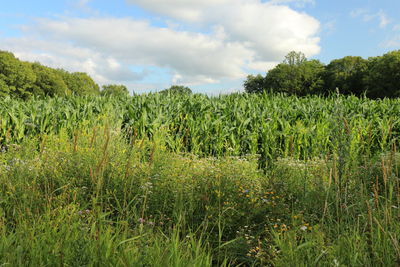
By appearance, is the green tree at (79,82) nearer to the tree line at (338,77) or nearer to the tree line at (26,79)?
the tree line at (26,79)

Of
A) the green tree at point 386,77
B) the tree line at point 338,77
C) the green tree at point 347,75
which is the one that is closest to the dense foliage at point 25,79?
the tree line at point 338,77

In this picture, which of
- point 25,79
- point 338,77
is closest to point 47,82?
point 25,79

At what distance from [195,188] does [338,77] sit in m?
46.0

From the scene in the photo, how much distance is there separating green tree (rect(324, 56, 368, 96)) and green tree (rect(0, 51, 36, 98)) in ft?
119

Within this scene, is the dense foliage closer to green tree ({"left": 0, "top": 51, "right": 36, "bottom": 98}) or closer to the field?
green tree ({"left": 0, "top": 51, "right": 36, "bottom": 98})

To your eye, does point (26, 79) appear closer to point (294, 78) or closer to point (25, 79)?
point (25, 79)

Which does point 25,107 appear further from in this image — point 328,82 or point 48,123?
point 328,82

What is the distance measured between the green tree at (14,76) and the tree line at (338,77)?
27503 mm

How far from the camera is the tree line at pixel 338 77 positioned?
120 feet

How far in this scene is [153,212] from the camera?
4.07 metres

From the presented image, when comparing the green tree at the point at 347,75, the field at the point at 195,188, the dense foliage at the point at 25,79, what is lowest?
the field at the point at 195,188

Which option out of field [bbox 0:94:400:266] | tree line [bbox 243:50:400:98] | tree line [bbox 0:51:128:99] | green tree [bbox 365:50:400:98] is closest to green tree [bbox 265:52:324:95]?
tree line [bbox 243:50:400:98]

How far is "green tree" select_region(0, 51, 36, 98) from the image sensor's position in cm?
3913

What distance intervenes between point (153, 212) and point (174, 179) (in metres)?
0.57
